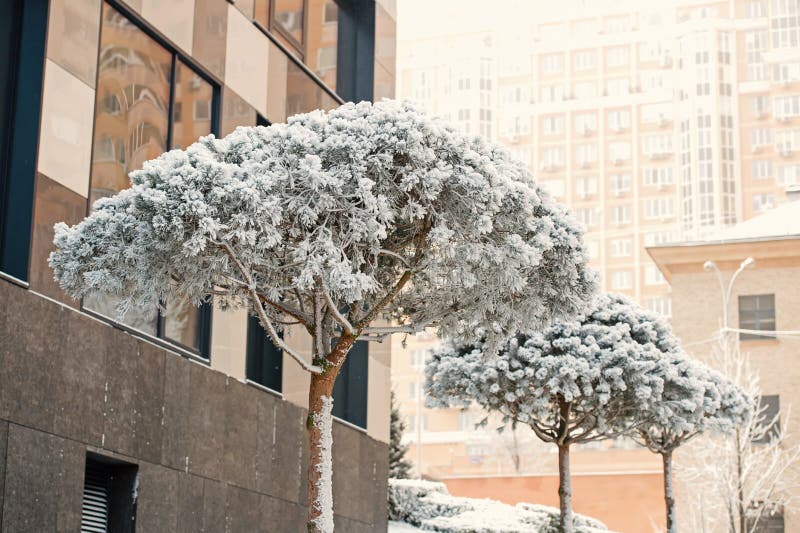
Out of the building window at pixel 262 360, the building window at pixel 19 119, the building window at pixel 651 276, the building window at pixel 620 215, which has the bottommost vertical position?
the building window at pixel 262 360

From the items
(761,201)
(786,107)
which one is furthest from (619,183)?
(786,107)

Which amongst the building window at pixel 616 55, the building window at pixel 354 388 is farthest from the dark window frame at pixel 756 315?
the building window at pixel 616 55

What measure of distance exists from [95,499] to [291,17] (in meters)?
9.56

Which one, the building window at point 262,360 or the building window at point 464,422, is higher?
the building window at point 464,422

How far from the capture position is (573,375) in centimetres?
2212

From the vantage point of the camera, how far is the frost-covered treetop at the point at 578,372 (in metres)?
22.6

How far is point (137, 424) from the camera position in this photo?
14.7 meters

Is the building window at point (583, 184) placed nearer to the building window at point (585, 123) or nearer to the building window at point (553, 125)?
the building window at point (585, 123)

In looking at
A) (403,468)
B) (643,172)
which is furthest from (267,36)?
(643,172)

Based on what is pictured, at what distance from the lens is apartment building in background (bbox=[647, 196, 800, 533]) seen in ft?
147

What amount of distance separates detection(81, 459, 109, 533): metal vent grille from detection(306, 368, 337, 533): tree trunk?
3.01 meters

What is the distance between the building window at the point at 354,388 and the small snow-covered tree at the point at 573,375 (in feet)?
6.05

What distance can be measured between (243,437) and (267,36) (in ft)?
20.8

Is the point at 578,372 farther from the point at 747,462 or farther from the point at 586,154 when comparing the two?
the point at 586,154
